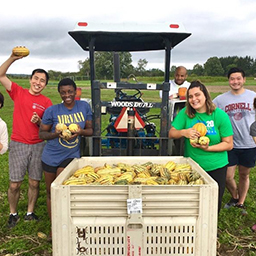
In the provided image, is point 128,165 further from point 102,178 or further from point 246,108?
point 246,108

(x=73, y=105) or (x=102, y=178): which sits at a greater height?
(x=73, y=105)

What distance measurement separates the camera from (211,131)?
127 inches

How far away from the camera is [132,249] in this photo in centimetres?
226

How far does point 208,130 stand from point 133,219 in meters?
1.44

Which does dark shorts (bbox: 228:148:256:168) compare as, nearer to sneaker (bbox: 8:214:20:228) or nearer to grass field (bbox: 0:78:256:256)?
grass field (bbox: 0:78:256:256)

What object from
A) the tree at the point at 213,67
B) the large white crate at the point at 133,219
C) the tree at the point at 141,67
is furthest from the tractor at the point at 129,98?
the tree at the point at 213,67

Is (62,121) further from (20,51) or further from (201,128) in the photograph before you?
(201,128)

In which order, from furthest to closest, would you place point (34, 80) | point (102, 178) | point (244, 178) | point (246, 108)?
point (244, 178) → point (246, 108) → point (34, 80) → point (102, 178)

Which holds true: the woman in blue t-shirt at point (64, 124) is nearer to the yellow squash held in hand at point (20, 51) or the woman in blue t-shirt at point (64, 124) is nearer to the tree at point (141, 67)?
the yellow squash held in hand at point (20, 51)

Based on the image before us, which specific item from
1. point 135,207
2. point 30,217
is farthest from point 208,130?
point 30,217

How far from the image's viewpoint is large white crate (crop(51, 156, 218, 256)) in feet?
7.38

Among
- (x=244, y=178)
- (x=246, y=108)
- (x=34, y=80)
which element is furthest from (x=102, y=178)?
(x=244, y=178)

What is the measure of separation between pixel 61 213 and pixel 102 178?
61 cm

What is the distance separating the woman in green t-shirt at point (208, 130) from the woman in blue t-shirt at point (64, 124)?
40.2 inches
